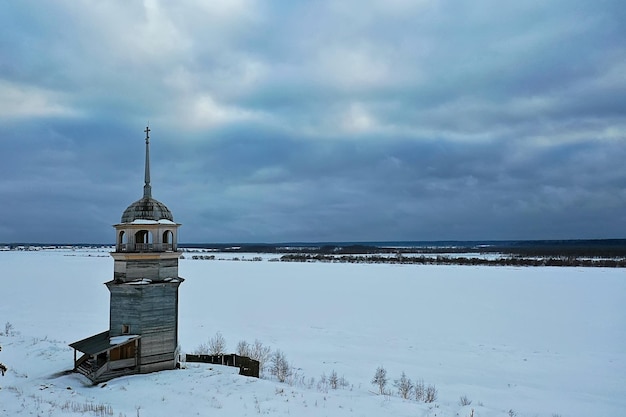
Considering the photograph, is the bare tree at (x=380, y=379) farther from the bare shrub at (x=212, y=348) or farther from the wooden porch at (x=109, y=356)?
→ the wooden porch at (x=109, y=356)

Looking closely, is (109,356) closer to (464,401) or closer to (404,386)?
(404,386)

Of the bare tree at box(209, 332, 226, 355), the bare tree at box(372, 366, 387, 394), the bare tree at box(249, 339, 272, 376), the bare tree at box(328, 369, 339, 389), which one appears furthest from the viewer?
the bare tree at box(209, 332, 226, 355)

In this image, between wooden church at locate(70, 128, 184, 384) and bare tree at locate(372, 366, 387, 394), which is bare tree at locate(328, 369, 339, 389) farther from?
wooden church at locate(70, 128, 184, 384)

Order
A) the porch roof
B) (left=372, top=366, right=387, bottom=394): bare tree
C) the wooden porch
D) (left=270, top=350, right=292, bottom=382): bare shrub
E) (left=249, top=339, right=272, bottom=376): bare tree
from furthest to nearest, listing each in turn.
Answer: (left=249, top=339, right=272, bottom=376): bare tree
(left=270, top=350, right=292, bottom=382): bare shrub
(left=372, top=366, right=387, bottom=394): bare tree
the wooden porch
the porch roof

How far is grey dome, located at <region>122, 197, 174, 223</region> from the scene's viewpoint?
17297mm

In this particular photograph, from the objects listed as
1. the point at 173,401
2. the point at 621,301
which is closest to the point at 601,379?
the point at 173,401

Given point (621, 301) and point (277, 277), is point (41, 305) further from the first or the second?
point (621, 301)

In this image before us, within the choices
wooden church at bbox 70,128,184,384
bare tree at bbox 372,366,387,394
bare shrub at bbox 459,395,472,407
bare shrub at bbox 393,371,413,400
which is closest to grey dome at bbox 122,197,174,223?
wooden church at bbox 70,128,184,384

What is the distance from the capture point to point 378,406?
1362cm

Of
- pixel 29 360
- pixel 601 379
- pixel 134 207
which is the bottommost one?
pixel 601 379

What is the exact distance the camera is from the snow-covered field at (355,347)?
13751mm

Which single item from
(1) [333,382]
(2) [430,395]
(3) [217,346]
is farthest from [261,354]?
(2) [430,395]

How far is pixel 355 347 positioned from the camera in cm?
2572

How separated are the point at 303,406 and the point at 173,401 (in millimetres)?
3562
